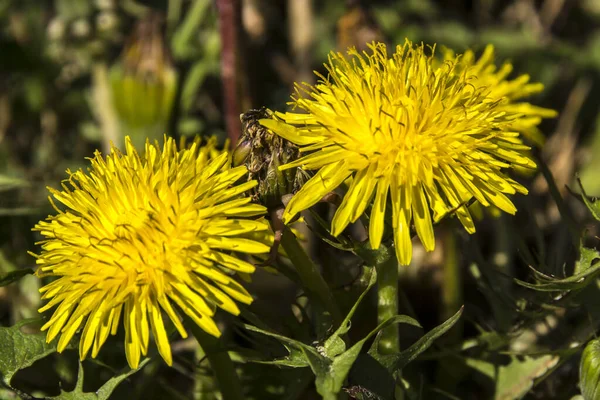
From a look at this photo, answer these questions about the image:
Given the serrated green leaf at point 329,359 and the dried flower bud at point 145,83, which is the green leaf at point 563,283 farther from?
the dried flower bud at point 145,83

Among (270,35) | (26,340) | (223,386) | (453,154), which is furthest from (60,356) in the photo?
(270,35)

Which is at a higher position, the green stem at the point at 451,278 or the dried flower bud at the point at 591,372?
the green stem at the point at 451,278

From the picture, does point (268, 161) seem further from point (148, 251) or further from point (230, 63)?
point (230, 63)

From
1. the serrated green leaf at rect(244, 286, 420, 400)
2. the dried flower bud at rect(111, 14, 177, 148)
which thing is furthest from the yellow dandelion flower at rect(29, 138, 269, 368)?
the dried flower bud at rect(111, 14, 177, 148)

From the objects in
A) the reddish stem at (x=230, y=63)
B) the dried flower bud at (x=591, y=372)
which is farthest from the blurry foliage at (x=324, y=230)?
the reddish stem at (x=230, y=63)

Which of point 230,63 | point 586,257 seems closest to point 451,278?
point 586,257

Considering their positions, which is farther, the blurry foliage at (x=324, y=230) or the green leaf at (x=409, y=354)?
the blurry foliage at (x=324, y=230)

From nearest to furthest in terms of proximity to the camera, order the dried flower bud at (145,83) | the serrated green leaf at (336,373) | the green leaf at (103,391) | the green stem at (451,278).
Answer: the serrated green leaf at (336,373) → the green leaf at (103,391) → the green stem at (451,278) → the dried flower bud at (145,83)
